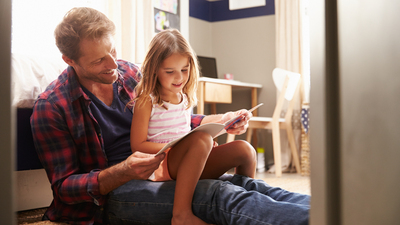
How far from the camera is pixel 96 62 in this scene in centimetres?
110

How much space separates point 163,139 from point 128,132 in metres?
0.15

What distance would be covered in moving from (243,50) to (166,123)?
2.68 meters

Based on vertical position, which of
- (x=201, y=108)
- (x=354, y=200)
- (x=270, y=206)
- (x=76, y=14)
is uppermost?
(x=76, y=14)

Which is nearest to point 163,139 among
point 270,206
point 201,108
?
point 270,206

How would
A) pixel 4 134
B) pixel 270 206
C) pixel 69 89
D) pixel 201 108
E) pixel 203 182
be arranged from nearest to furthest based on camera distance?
pixel 4 134, pixel 270 206, pixel 203 182, pixel 69 89, pixel 201 108

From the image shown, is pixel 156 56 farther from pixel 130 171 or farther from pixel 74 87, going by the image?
pixel 130 171

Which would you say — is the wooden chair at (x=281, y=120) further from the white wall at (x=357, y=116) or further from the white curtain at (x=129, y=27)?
the white wall at (x=357, y=116)

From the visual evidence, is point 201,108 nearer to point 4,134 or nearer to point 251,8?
point 251,8

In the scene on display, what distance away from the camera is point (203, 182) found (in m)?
0.96

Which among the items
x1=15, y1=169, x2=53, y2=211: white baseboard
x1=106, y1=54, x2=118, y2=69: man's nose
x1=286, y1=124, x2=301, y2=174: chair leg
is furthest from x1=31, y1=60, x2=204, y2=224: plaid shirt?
x1=286, y1=124, x2=301, y2=174: chair leg

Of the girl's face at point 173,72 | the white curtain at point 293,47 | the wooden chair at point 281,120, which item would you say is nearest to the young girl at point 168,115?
the girl's face at point 173,72

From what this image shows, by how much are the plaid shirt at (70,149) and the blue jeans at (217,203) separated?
8 cm

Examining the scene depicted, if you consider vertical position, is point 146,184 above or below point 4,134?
below

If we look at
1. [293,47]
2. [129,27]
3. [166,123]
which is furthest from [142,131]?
[293,47]
